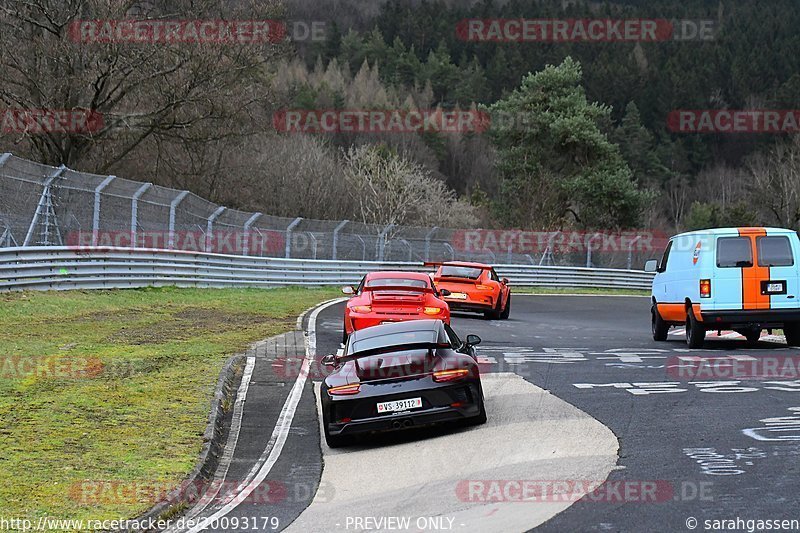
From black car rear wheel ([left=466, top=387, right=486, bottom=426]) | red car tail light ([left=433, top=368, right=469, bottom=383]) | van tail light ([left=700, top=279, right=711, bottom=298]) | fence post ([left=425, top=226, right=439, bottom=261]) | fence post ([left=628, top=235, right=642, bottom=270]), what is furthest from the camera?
fence post ([left=628, top=235, right=642, bottom=270])

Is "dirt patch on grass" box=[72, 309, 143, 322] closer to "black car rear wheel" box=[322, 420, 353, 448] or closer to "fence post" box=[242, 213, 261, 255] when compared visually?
"black car rear wheel" box=[322, 420, 353, 448]

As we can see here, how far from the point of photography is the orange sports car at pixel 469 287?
26.5 m

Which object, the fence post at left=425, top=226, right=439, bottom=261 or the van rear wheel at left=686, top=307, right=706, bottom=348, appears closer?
the van rear wheel at left=686, top=307, right=706, bottom=348

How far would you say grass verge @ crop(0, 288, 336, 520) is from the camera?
8.91 m

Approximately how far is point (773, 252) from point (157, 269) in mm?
16161

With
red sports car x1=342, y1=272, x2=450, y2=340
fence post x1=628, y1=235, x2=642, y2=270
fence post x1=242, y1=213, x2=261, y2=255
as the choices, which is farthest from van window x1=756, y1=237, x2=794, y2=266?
fence post x1=628, y1=235, x2=642, y2=270

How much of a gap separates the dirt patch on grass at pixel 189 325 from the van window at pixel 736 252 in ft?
30.3

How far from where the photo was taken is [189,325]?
2111cm

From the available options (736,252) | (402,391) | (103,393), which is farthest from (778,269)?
(103,393)

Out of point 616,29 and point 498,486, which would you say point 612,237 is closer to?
point 498,486

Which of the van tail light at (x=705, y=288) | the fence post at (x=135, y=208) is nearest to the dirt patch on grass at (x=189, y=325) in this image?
the fence post at (x=135, y=208)

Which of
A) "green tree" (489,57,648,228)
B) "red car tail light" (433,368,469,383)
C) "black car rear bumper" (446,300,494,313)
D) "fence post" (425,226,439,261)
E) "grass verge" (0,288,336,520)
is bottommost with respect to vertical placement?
"grass verge" (0,288,336,520)

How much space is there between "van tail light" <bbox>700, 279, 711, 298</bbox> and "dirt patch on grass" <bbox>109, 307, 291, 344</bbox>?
8.80 metres

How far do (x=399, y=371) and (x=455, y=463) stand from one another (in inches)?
67.2
